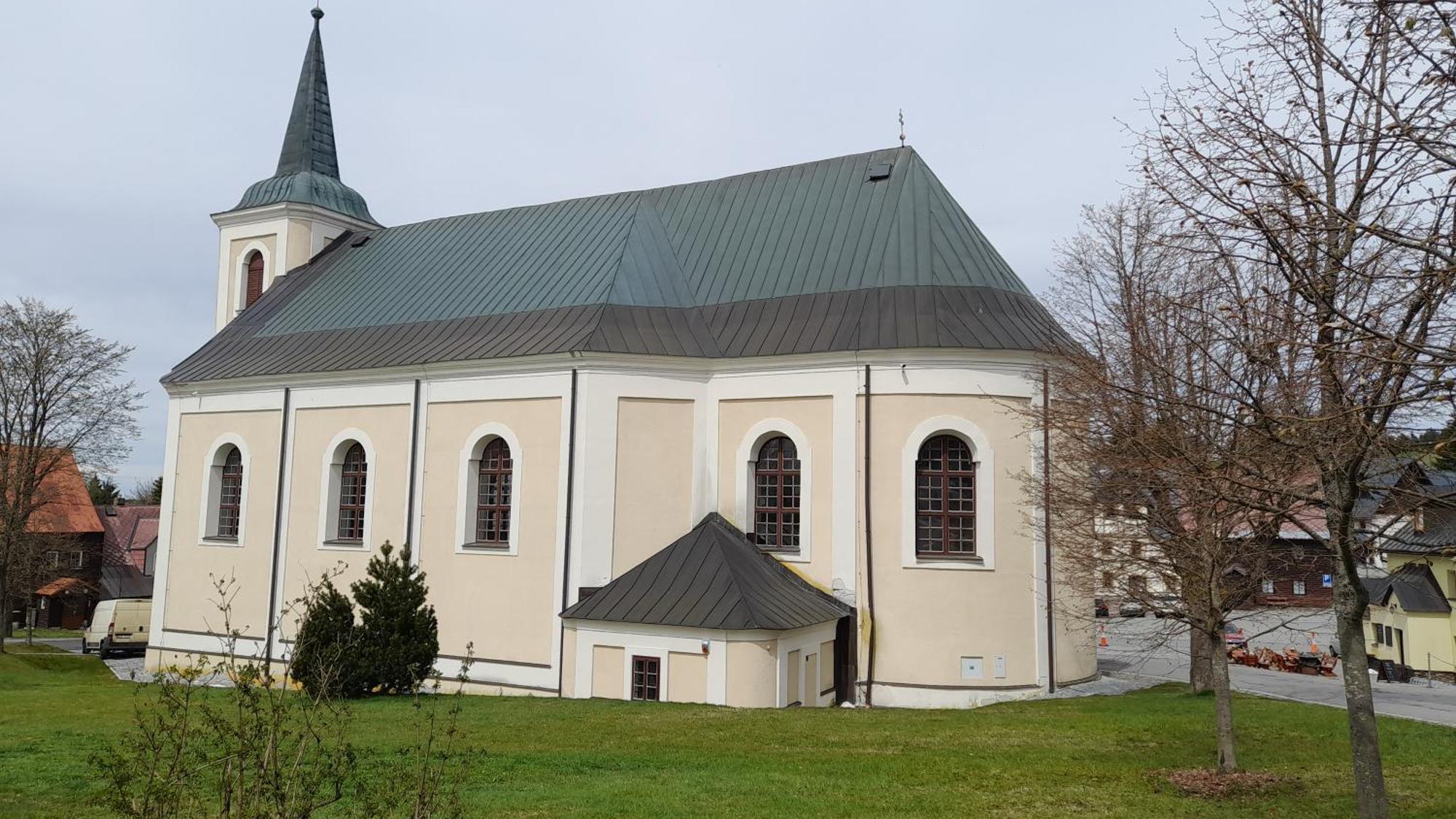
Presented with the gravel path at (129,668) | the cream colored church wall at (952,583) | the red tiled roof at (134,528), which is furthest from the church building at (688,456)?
the red tiled roof at (134,528)

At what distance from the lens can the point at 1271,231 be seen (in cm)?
596

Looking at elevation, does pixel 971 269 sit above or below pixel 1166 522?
above

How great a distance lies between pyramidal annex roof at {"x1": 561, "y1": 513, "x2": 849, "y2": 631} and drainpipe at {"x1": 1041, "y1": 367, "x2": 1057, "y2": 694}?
4.02 meters

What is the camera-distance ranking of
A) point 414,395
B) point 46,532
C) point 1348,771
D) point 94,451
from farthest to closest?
1. point 46,532
2. point 94,451
3. point 414,395
4. point 1348,771

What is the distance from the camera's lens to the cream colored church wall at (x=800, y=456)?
20.0 metres

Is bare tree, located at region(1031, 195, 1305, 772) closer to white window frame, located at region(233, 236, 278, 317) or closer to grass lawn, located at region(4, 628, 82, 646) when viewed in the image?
white window frame, located at region(233, 236, 278, 317)

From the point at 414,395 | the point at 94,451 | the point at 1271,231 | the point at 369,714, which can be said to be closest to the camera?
the point at 1271,231

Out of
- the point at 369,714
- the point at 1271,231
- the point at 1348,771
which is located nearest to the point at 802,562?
the point at 369,714

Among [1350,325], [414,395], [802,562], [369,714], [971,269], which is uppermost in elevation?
[971,269]

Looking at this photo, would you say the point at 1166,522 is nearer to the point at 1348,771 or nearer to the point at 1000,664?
the point at 1348,771

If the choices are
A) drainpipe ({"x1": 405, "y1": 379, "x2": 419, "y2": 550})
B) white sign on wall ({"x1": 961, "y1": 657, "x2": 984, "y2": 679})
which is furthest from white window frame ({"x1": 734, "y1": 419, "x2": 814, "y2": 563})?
drainpipe ({"x1": 405, "y1": 379, "x2": 419, "y2": 550})

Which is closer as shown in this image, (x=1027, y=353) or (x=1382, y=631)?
(x=1027, y=353)

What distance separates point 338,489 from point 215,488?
4977 mm

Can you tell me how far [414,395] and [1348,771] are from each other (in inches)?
756
